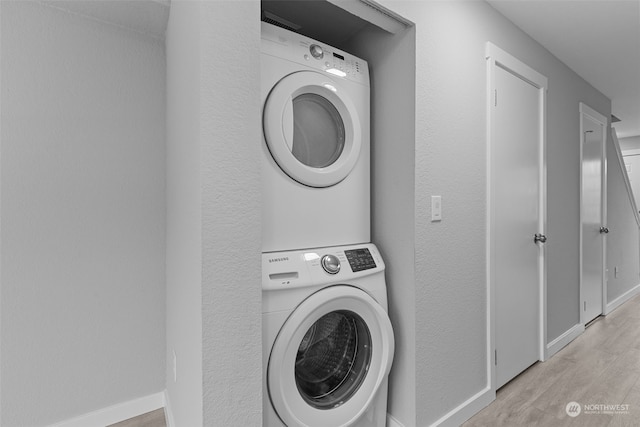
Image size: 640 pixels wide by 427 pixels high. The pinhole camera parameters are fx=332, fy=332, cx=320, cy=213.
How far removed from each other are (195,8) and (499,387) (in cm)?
246

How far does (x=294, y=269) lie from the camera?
1.28m

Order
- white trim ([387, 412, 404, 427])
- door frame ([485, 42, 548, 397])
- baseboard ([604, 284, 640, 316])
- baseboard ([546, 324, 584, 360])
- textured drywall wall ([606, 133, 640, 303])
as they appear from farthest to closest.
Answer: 1. textured drywall wall ([606, 133, 640, 303])
2. baseboard ([604, 284, 640, 316])
3. baseboard ([546, 324, 584, 360])
4. door frame ([485, 42, 548, 397])
5. white trim ([387, 412, 404, 427])

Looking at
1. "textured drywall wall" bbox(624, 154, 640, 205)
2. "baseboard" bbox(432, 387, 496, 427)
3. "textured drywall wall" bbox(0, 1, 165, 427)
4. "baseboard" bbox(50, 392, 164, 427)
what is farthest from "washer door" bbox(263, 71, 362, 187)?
"textured drywall wall" bbox(624, 154, 640, 205)

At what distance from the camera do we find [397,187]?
1.60 metres

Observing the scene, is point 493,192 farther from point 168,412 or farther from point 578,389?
point 168,412

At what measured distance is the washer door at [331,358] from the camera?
1224 millimetres

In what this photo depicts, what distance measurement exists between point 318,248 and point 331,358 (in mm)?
512

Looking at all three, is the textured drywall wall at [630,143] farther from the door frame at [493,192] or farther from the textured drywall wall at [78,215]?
the textured drywall wall at [78,215]

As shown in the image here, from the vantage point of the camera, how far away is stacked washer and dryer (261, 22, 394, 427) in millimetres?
1243

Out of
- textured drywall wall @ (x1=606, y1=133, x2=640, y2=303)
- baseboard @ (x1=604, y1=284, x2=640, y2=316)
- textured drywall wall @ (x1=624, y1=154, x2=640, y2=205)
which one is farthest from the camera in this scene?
textured drywall wall @ (x1=624, y1=154, x2=640, y2=205)

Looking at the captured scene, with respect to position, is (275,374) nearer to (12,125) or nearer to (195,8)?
(195,8)

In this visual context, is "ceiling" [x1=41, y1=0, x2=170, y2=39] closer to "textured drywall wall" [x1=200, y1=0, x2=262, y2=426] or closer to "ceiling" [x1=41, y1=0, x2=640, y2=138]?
"ceiling" [x1=41, y1=0, x2=640, y2=138]

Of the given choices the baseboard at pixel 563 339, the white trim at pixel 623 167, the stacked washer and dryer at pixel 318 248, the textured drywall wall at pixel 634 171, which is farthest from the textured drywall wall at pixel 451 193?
the textured drywall wall at pixel 634 171

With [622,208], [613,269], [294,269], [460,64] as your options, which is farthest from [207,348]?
[622,208]
